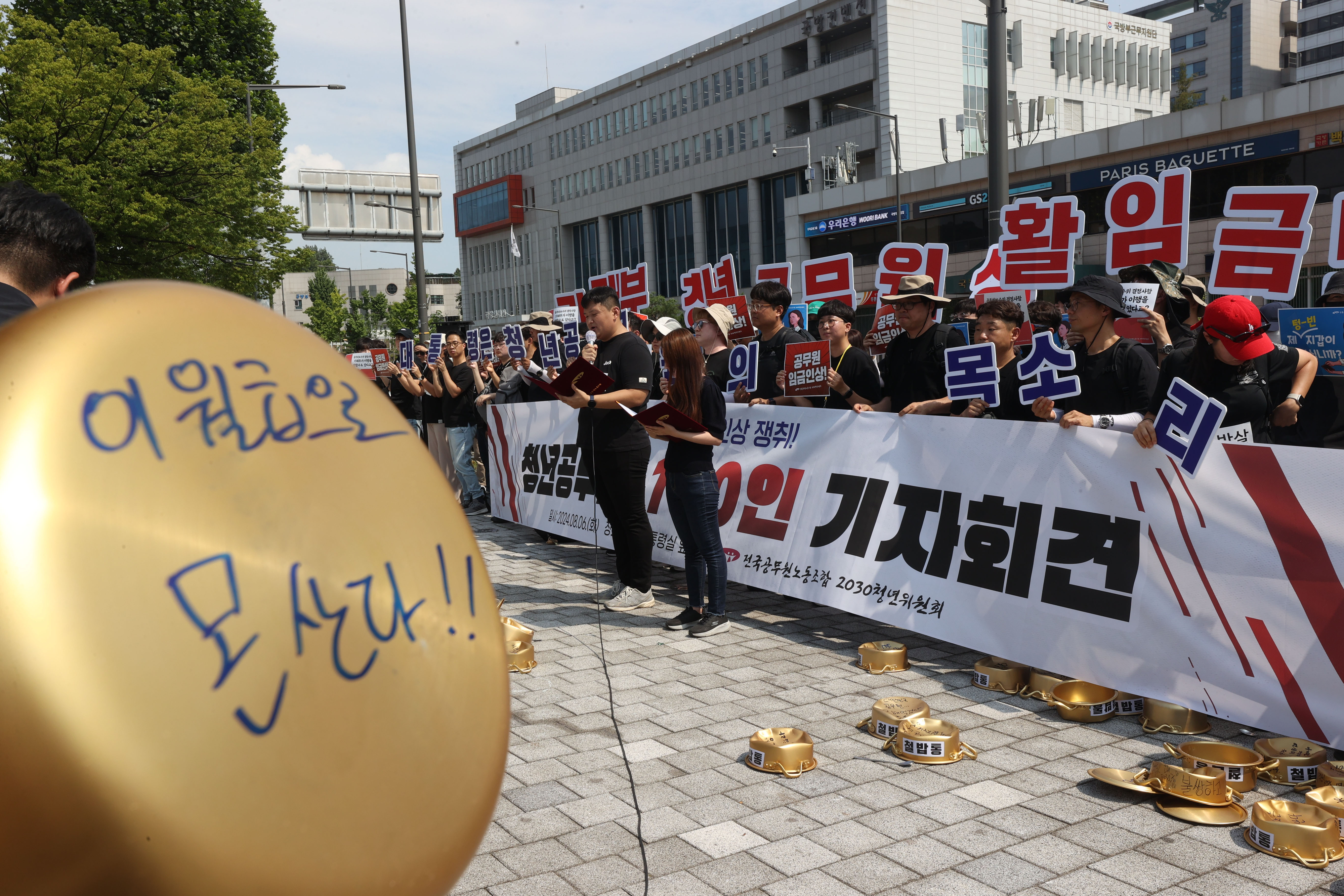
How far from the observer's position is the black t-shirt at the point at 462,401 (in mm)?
11609

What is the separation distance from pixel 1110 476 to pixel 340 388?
4313 mm

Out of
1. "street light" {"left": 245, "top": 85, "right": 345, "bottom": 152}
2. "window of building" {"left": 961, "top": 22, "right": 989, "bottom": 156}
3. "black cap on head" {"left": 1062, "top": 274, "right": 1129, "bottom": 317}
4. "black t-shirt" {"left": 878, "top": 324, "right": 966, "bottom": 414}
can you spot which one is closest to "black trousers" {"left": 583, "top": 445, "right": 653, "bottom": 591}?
"black t-shirt" {"left": 878, "top": 324, "right": 966, "bottom": 414}

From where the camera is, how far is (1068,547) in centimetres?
499

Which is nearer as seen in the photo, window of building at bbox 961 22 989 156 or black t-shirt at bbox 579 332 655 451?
black t-shirt at bbox 579 332 655 451

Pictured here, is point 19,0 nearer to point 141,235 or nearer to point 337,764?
point 141,235

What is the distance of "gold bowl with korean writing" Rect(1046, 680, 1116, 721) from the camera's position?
459 cm

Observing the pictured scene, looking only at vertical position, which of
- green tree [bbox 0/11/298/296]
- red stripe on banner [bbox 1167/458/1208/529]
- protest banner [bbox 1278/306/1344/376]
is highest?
green tree [bbox 0/11/298/296]

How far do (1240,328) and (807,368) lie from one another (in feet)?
9.25

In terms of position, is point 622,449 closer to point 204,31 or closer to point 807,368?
point 807,368

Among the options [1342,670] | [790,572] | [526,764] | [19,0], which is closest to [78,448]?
[526,764]

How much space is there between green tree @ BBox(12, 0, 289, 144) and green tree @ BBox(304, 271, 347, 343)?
84.6 feet

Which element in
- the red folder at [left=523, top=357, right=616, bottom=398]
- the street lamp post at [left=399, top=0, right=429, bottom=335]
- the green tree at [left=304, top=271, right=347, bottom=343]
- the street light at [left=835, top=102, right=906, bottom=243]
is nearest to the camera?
the red folder at [left=523, top=357, right=616, bottom=398]

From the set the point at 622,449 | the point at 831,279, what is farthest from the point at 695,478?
the point at 831,279

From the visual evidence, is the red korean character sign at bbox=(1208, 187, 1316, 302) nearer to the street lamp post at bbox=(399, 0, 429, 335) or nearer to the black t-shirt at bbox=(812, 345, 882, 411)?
the black t-shirt at bbox=(812, 345, 882, 411)
